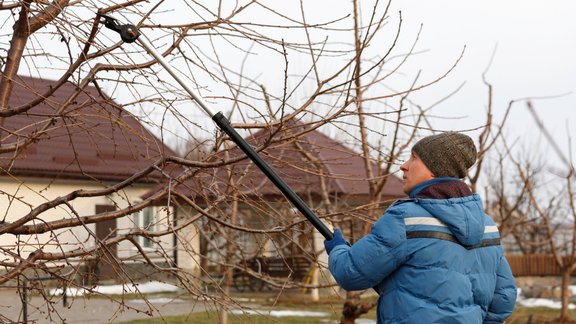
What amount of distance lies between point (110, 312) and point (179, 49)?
37.0 ft

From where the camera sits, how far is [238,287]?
74.7ft

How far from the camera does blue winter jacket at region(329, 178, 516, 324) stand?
347cm

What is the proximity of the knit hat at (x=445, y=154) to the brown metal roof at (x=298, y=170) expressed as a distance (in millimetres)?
822

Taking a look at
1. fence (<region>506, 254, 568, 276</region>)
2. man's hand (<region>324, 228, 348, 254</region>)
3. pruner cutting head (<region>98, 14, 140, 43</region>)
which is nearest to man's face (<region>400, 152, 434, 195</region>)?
man's hand (<region>324, 228, 348, 254</region>)

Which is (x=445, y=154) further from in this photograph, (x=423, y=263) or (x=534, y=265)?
(x=534, y=265)

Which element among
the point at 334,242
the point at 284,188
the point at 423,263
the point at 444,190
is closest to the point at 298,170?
the point at 284,188

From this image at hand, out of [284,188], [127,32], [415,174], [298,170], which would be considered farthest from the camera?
[298,170]

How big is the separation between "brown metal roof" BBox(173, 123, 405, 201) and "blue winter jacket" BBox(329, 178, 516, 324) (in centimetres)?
98

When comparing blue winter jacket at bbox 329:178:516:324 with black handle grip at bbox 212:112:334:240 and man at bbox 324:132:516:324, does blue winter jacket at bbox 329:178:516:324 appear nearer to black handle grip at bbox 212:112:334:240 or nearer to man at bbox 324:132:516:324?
man at bbox 324:132:516:324

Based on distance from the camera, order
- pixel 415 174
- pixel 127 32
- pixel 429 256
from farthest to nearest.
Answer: pixel 127 32 → pixel 415 174 → pixel 429 256

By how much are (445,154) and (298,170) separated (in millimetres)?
1727

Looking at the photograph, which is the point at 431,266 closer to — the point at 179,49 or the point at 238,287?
the point at 179,49

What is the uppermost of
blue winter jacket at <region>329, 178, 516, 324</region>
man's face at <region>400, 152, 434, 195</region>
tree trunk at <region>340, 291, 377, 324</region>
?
man's face at <region>400, 152, 434, 195</region>

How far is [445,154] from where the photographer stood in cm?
370
